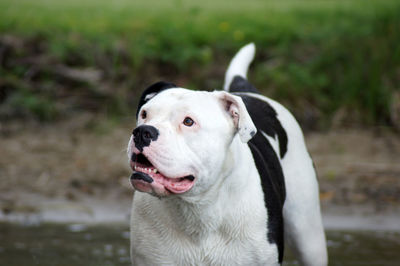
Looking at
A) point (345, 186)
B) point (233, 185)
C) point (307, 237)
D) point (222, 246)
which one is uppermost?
point (233, 185)

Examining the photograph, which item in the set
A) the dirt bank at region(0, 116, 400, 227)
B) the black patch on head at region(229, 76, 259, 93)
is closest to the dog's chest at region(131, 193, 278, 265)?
the black patch on head at region(229, 76, 259, 93)

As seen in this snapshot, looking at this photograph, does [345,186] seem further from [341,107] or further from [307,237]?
[307,237]

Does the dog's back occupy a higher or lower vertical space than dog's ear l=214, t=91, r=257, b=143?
lower

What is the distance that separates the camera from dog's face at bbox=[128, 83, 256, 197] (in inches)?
147

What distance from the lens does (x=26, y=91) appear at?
977 centimetres

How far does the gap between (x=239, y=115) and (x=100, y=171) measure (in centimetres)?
481

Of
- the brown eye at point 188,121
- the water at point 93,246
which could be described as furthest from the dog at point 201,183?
the water at point 93,246

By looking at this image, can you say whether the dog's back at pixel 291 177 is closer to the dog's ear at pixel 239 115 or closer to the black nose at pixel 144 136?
the dog's ear at pixel 239 115

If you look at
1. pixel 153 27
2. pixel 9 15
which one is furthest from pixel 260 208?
pixel 9 15

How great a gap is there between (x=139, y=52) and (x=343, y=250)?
15.5ft

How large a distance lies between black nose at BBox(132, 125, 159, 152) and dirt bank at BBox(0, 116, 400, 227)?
3.99 metres

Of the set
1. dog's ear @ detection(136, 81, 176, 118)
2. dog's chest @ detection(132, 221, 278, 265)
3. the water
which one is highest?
dog's ear @ detection(136, 81, 176, 118)

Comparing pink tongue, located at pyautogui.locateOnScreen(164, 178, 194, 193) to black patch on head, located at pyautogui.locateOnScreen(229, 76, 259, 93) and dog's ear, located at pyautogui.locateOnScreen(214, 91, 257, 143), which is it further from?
black patch on head, located at pyautogui.locateOnScreen(229, 76, 259, 93)

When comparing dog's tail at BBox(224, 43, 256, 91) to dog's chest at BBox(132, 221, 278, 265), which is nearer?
dog's chest at BBox(132, 221, 278, 265)
